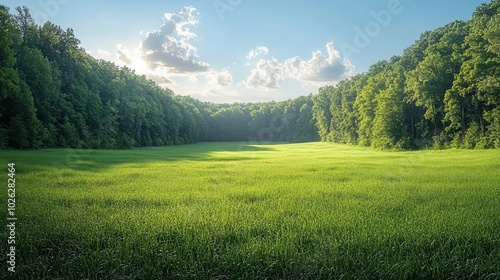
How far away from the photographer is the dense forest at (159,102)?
143 ft

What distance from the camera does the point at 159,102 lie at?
4092 inches

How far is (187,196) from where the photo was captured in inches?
541

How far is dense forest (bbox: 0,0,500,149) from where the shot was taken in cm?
4372

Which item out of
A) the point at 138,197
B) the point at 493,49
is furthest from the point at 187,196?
the point at 493,49

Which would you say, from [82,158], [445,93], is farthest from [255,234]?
[445,93]

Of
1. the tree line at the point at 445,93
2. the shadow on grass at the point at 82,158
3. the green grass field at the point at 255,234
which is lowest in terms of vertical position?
the green grass field at the point at 255,234

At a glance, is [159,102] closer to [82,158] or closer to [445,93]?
[82,158]

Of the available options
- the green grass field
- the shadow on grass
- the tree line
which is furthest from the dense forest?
the green grass field

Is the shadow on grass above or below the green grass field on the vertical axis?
above

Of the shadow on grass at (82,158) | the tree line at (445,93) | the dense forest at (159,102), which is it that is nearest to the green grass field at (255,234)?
the shadow on grass at (82,158)

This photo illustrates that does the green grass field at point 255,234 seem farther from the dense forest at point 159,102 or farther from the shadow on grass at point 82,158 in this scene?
the dense forest at point 159,102

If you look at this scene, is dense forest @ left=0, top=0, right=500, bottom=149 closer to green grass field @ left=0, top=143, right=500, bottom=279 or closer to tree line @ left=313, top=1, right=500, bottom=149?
tree line @ left=313, top=1, right=500, bottom=149

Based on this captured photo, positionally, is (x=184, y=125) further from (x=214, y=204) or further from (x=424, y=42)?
(x=214, y=204)

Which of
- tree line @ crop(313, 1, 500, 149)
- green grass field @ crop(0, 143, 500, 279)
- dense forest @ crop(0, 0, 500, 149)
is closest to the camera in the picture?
green grass field @ crop(0, 143, 500, 279)
